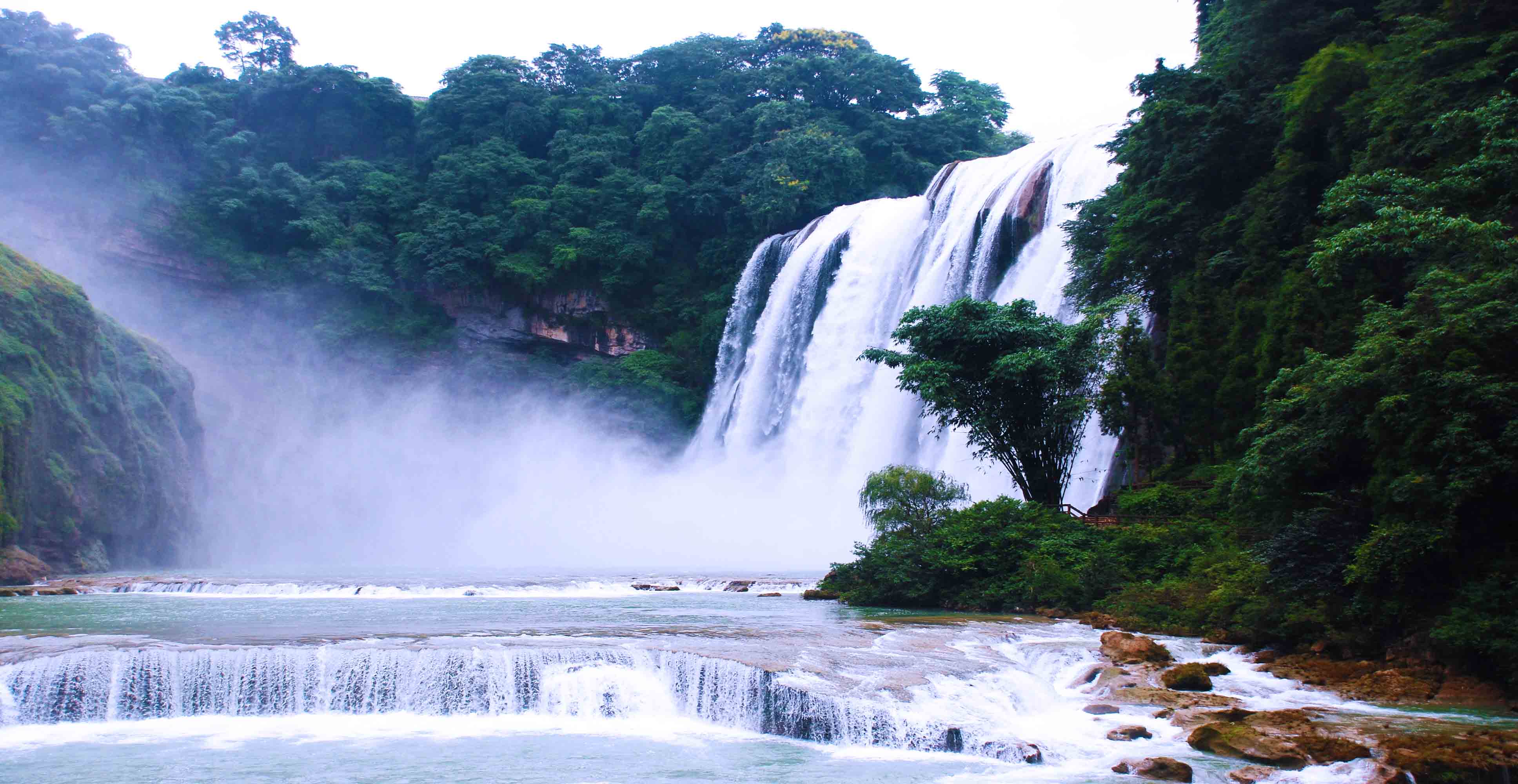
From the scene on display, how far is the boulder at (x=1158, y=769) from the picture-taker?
8805mm

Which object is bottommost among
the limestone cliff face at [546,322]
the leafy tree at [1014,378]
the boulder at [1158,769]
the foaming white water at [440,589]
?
the boulder at [1158,769]

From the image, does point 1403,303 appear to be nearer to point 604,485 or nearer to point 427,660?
point 427,660

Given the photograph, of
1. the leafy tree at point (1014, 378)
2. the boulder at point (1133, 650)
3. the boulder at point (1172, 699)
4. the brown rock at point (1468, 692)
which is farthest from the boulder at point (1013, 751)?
the leafy tree at point (1014, 378)

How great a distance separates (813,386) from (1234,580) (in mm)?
21217

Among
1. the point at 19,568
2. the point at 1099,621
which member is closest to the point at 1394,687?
the point at 1099,621

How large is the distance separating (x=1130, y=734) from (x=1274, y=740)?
4.44 feet

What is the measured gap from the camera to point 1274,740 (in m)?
9.12

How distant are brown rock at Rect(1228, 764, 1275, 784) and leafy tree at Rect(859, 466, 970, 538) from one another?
11.6 m

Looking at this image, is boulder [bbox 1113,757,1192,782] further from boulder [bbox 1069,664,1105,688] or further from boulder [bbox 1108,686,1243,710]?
boulder [bbox 1069,664,1105,688]

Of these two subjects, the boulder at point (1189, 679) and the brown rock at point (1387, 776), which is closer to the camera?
the brown rock at point (1387, 776)

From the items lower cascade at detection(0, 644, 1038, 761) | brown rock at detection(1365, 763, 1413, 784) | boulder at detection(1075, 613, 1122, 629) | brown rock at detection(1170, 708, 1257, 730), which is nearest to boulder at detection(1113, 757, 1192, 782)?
brown rock at detection(1170, 708, 1257, 730)

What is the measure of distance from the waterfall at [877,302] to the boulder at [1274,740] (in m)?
12.4

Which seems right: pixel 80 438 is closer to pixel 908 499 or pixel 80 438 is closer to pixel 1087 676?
pixel 908 499

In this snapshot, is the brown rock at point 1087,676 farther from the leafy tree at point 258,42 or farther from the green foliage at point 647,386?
the leafy tree at point 258,42
